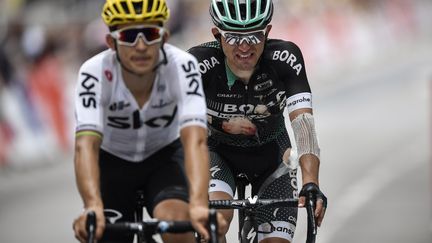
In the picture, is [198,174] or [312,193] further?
[312,193]

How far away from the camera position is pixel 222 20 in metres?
7.62

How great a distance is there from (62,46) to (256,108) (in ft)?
42.7

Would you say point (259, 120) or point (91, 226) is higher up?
point (259, 120)

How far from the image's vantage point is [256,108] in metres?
7.89

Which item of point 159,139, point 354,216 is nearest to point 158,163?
point 159,139

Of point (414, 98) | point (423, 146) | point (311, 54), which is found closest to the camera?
point (423, 146)

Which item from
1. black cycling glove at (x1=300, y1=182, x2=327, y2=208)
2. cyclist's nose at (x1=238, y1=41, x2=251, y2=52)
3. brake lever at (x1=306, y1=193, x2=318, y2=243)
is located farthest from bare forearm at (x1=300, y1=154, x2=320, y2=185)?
cyclist's nose at (x1=238, y1=41, x2=251, y2=52)

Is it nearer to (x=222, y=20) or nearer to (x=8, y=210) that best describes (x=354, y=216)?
(x=8, y=210)

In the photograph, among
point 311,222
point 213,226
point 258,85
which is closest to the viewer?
point 213,226

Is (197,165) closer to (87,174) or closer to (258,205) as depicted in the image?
(87,174)

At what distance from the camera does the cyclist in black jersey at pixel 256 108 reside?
7570mm

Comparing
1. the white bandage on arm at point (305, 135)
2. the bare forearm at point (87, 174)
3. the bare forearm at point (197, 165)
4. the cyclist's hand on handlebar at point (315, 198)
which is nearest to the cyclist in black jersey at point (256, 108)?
the white bandage on arm at point (305, 135)

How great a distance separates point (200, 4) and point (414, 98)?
18.5ft

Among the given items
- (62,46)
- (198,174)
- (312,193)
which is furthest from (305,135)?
(62,46)
